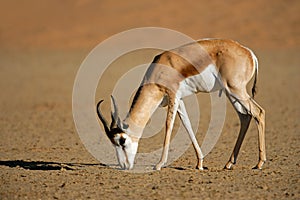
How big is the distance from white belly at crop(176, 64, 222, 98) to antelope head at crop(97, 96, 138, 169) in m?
1.21

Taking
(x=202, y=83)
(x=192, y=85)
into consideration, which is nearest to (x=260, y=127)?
(x=202, y=83)

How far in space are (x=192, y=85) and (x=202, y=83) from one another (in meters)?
0.18

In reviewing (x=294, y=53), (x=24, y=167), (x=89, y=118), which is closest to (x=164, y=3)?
(x=294, y=53)

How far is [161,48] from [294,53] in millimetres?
7498

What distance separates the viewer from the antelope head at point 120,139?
9.90m

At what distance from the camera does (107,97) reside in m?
22.3

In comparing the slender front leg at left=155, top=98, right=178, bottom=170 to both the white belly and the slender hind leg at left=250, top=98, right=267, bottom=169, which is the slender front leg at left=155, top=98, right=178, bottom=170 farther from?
the slender hind leg at left=250, top=98, right=267, bottom=169

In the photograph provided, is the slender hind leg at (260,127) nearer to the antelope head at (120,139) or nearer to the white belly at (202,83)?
the white belly at (202,83)

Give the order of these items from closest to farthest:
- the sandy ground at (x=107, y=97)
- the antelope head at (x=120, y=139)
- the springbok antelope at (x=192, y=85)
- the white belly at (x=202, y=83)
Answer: the sandy ground at (x=107, y=97) → the antelope head at (x=120, y=139) → the springbok antelope at (x=192, y=85) → the white belly at (x=202, y=83)

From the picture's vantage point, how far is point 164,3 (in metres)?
48.2

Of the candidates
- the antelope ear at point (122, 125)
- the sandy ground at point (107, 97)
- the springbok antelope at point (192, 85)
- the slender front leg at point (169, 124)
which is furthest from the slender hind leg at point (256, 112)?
the antelope ear at point (122, 125)

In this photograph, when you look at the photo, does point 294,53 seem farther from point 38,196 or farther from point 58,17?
point 38,196

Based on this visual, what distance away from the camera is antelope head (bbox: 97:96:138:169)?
390 inches

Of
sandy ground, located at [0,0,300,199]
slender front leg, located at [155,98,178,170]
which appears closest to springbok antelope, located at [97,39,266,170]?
slender front leg, located at [155,98,178,170]
